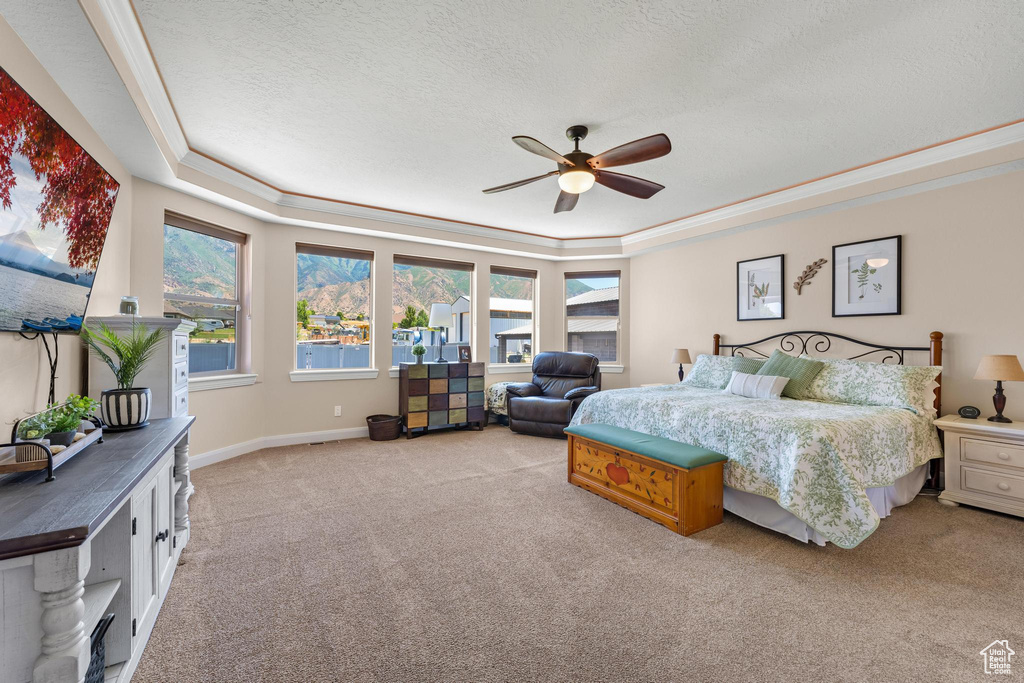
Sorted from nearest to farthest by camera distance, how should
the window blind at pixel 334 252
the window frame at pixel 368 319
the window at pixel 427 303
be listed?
1. the window frame at pixel 368 319
2. the window blind at pixel 334 252
3. the window at pixel 427 303

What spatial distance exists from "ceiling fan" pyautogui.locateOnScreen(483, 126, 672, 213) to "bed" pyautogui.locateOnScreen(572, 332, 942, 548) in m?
1.68

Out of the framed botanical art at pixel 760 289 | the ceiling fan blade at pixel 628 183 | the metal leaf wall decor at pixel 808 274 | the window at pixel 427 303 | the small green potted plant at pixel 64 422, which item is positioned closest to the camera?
the small green potted plant at pixel 64 422

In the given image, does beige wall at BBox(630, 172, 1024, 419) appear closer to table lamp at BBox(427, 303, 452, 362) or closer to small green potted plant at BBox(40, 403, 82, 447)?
table lamp at BBox(427, 303, 452, 362)

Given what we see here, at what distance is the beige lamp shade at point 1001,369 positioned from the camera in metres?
2.89

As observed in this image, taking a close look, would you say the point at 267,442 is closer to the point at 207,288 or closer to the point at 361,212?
the point at 207,288

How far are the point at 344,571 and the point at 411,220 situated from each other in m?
3.90

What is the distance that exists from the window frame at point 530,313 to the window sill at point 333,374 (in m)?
1.64

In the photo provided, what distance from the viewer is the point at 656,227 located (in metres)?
5.62

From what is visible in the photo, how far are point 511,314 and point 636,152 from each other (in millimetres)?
3932

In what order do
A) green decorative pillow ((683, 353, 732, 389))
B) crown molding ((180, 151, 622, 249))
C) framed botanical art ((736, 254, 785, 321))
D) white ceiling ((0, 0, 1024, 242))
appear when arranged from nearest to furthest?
white ceiling ((0, 0, 1024, 242)) < crown molding ((180, 151, 622, 249)) < green decorative pillow ((683, 353, 732, 389)) < framed botanical art ((736, 254, 785, 321))

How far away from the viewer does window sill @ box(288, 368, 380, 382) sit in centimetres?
483

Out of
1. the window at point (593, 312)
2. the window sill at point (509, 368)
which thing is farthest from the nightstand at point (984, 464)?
the window sill at point (509, 368)

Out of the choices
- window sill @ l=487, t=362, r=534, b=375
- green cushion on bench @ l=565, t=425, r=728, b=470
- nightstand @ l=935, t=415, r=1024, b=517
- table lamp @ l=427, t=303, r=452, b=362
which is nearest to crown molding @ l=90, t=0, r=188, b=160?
table lamp @ l=427, t=303, r=452, b=362

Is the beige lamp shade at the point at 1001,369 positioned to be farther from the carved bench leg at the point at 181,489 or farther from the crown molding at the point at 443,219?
the carved bench leg at the point at 181,489
